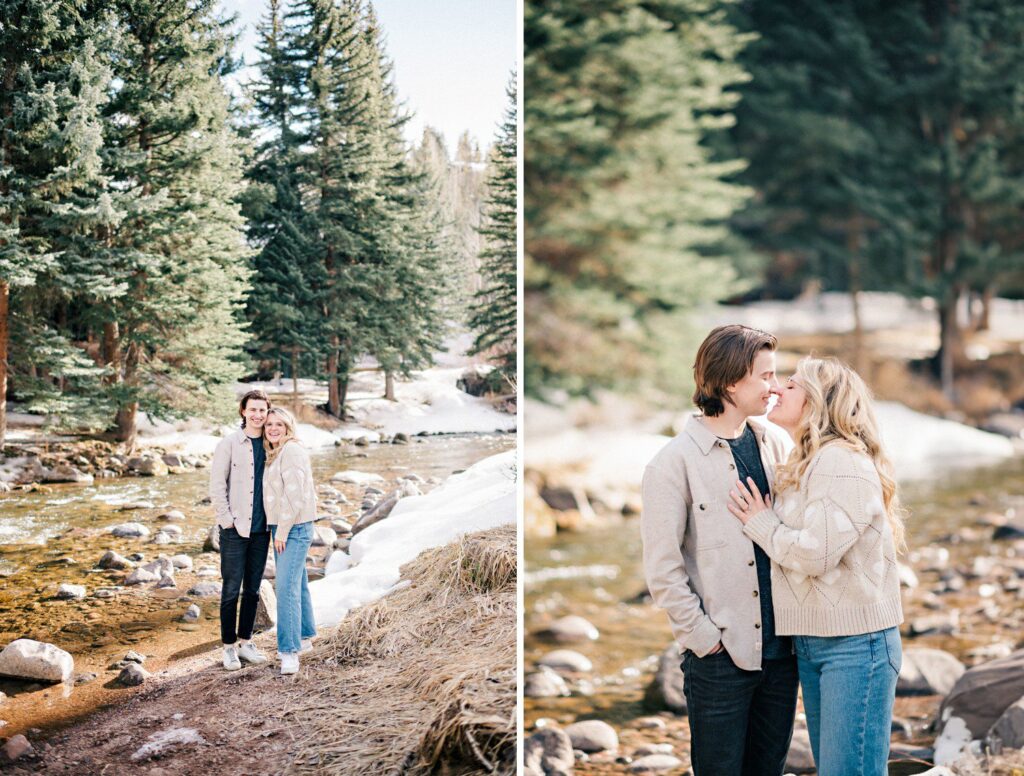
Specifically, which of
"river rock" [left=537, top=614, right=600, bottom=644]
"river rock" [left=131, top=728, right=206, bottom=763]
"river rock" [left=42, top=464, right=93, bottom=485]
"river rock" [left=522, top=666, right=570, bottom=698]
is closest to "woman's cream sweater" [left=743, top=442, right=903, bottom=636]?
"river rock" [left=131, top=728, right=206, bottom=763]

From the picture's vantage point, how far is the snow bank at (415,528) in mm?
2113

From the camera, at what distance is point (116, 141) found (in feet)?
6.42

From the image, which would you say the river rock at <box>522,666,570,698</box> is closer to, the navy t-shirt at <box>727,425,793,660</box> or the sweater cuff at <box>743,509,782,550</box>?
the navy t-shirt at <box>727,425,793,660</box>

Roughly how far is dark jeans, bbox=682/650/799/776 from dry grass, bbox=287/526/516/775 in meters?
0.69

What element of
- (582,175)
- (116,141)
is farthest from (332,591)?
(582,175)

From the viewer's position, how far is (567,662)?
3.37 meters

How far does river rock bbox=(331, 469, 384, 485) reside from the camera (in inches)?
84.2

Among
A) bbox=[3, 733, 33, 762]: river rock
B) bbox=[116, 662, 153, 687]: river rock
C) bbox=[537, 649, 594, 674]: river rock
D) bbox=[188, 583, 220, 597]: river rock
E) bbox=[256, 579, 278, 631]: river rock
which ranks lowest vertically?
bbox=[537, 649, 594, 674]: river rock

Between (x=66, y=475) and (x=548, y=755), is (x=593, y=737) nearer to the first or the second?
(x=548, y=755)

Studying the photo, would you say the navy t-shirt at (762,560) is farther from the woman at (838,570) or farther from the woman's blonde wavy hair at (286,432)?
the woman's blonde wavy hair at (286,432)

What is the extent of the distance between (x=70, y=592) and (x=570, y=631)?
2.25m

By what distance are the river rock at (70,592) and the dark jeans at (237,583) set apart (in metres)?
0.31

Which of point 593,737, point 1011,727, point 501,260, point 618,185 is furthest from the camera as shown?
point 618,185

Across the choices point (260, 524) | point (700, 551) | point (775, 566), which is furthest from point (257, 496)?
point (775, 566)
